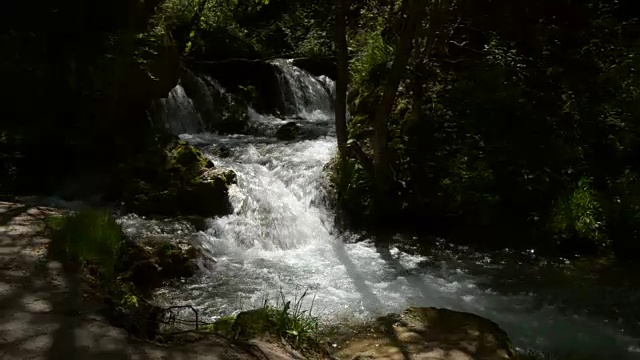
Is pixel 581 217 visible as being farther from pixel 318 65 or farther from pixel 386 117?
pixel 318 65

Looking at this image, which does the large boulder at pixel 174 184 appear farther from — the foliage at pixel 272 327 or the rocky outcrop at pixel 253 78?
the rocky outcrop at pixel 253 78

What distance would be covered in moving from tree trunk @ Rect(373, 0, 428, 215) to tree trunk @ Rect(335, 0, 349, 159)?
49cm

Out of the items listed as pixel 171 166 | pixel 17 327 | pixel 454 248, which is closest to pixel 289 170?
pixel 171 166

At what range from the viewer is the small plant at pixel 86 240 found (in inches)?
157

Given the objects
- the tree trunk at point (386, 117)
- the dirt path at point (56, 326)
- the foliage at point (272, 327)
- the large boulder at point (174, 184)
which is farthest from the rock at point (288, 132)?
the dirt path at point (56, 326)

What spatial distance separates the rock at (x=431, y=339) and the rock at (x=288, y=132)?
22.9 ft

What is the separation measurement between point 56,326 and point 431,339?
268 cm

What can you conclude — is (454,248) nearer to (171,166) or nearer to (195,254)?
(195,254)

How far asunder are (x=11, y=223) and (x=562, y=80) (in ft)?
26.2

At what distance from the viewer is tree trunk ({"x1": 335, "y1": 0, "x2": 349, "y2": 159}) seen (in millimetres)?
7422

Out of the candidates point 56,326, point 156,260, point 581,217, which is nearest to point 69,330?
point 56,326

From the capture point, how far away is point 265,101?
14.6 m

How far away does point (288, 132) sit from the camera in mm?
11539

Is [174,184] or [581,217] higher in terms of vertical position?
[174,184]
